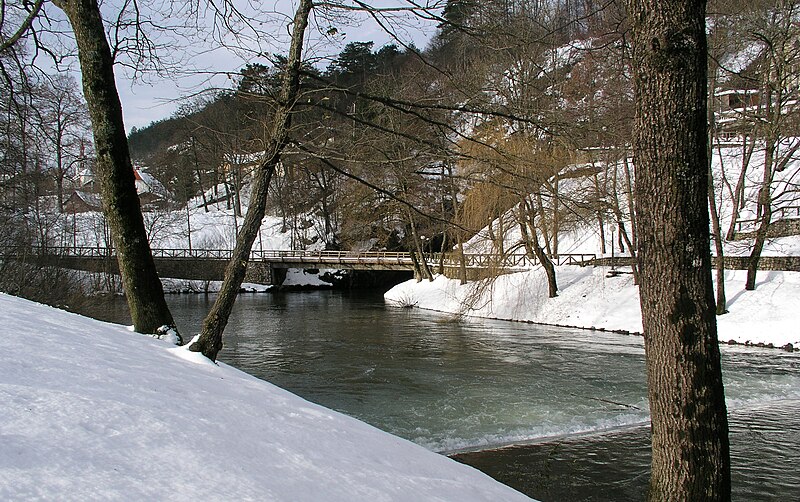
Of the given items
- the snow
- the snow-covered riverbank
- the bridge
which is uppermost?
the bridge

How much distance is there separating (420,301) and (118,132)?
2515cm

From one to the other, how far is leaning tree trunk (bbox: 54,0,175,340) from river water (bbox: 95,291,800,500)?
438 cm

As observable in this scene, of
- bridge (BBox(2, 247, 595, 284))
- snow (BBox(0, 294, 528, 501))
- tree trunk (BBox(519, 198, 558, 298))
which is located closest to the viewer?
snow (BBox(0, 294, 528, 501))

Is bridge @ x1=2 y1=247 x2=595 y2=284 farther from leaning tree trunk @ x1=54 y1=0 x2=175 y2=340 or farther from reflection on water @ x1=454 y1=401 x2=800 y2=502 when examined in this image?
leaning tree trunk @ x1=54 y1=0 x2=175 y2=340

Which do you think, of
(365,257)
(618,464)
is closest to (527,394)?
(618,464)

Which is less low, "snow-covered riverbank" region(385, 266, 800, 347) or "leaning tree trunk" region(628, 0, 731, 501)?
"leaning tree trunk" region(628, 0, 731, 501)

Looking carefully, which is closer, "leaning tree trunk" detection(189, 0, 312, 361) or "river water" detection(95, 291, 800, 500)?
"leaning tree trunk" detection(189, 0, 312, 361)

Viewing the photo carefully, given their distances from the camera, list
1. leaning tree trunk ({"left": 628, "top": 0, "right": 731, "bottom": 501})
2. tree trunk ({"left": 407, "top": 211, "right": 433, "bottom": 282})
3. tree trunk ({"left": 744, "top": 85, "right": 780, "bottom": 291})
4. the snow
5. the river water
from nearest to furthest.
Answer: the snow → leaning tree trunk ({"left": 628, "top": 0, "right": 731, "bottom": 501}) → the river water → tree trunk ({"left": 744, "top": 85, "right": 780, "bottom": 291}) → tree trunk ({"left": 407, "top": 211, "right": 433, "bottom": 282})

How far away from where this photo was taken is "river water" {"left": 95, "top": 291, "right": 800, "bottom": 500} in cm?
742

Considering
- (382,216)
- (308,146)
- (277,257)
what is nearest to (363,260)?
(382,216)

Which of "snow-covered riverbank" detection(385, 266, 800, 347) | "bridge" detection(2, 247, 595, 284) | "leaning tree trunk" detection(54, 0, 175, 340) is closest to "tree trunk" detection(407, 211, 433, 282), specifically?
"bridge" detection(2, 247, 595, 284)

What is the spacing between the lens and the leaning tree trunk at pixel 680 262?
12.3 feet

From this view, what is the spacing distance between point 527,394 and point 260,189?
23.8 ft

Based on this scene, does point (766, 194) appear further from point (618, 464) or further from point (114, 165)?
point (114, 165)
